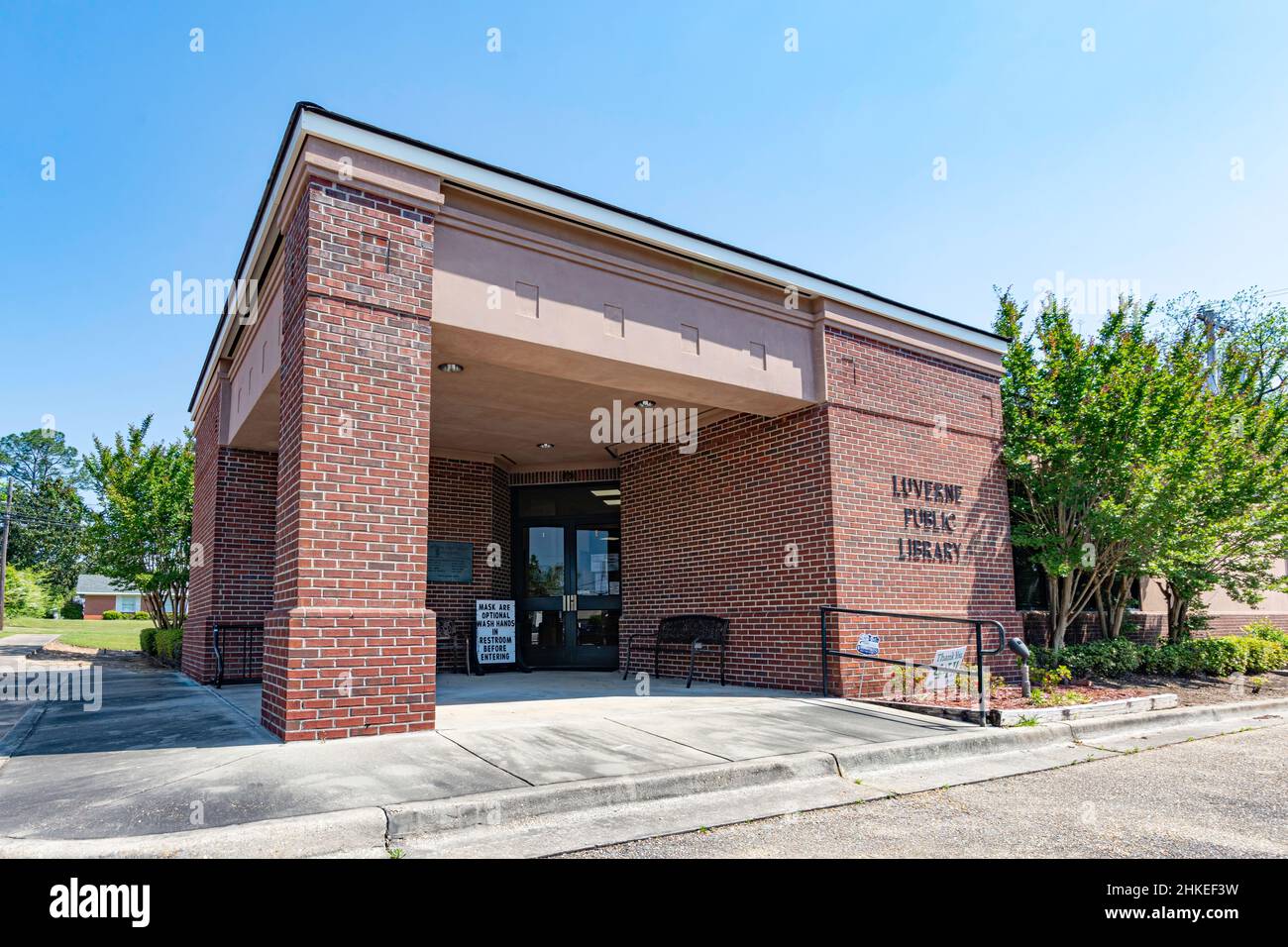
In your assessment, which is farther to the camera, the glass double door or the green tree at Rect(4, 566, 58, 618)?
the green tree at Rect(4, 566, 58, 618)

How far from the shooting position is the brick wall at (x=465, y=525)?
43.8 feet

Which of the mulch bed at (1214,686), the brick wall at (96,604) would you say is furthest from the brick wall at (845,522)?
the brick wall at (96,604)

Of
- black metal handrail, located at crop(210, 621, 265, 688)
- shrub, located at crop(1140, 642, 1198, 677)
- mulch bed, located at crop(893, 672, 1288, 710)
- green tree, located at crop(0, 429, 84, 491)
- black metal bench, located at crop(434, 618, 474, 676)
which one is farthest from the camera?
green tree, located at crop(0, 429, 84, 491)

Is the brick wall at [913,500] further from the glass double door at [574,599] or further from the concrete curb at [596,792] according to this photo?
the glass double door at [574,599]

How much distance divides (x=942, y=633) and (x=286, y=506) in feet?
25.9

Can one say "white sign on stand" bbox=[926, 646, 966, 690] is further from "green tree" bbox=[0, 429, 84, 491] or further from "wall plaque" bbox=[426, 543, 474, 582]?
"green tree" bbox=[0, 429, 84, 491]

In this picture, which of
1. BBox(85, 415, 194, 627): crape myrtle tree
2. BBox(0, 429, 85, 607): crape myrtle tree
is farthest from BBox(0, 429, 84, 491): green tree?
BBox(85, 415, 194, 627): crape myrtle tree

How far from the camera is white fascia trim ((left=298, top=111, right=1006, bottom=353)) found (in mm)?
6910

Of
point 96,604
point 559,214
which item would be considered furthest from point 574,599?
point 96,604

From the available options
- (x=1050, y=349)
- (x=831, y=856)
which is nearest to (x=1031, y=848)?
(x=831, y=856)

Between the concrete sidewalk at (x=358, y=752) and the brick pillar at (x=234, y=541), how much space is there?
1.76 metres

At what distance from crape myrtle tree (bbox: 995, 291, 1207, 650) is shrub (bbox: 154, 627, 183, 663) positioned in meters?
13.9

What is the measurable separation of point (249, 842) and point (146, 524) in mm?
15676

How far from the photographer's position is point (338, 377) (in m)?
6.57
